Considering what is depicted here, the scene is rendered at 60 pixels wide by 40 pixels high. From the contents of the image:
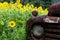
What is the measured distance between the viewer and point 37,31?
8.02 feet

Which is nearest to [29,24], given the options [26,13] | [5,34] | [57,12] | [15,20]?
[57,12]

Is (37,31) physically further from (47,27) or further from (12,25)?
(12,25)

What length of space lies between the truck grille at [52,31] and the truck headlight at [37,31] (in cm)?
4

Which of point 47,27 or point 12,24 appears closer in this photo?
point 47,27

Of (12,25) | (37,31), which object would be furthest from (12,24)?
(37,31)

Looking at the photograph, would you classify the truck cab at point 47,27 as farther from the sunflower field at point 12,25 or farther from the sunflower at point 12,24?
the sunflower at point 12,24

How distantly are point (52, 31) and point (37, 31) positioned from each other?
131 mm

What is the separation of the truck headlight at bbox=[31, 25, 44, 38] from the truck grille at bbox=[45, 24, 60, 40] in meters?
0.04

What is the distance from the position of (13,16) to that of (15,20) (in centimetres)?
12

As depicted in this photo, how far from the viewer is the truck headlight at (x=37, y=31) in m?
2.42

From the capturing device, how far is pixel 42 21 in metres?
2.42

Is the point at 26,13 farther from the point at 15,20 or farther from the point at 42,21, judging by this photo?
the point at 42,21

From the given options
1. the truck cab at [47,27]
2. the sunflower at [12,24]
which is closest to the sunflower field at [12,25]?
the sunflower at [12,24]

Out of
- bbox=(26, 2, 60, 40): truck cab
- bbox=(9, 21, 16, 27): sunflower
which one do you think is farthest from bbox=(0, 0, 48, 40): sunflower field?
bbox=(26, 2, 60, 40): truck cab
